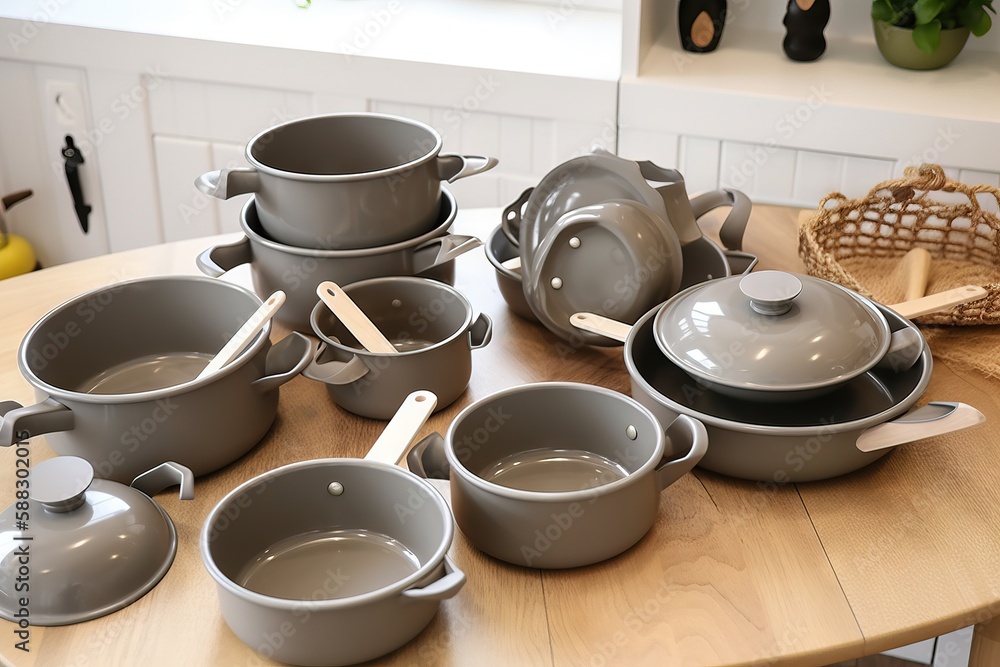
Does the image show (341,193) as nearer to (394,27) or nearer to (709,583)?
(709,583)

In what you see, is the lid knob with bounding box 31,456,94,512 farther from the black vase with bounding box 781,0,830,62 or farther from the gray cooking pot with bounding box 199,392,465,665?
the black vase with bounding box 781,0,830,62

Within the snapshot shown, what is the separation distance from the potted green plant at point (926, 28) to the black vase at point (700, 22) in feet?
0.98

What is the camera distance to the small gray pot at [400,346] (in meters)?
1.10

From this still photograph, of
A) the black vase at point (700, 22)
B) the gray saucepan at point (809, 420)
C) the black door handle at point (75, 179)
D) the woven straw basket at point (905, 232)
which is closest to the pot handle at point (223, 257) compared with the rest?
the gray saucepan at point (809, 420)

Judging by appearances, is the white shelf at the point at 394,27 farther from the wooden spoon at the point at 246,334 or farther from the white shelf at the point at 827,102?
the wooden spoon at the point at 246,334

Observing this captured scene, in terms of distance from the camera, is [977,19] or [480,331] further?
[977,19]

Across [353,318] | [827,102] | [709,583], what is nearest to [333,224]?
[353,318]

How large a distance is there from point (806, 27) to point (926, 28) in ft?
0.75

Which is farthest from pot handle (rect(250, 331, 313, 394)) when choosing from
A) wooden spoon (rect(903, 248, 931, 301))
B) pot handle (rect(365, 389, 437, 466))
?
wooden spoon (rect(903, 248, 931, 301))

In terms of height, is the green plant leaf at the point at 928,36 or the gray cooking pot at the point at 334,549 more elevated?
the green plant leaf at the point at 928,36

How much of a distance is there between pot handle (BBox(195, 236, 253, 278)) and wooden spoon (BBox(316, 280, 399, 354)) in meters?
0.17

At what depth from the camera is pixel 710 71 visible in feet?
6.73

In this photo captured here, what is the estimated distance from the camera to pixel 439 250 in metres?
1.29

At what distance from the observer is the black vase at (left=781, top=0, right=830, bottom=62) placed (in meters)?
2.04
